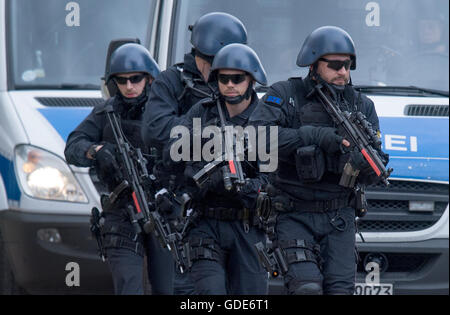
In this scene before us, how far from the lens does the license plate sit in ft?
27.2

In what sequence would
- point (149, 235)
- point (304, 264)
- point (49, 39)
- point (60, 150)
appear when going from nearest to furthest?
point (304, 264)
point (149, 235)
point (60, 150)
point (49, 39)

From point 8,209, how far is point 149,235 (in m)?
1.37

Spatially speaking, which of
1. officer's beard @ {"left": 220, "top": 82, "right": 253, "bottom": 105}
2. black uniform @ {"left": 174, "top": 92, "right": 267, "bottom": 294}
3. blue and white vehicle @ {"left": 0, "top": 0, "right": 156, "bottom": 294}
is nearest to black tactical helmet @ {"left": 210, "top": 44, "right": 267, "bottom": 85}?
officer's beard @ {"left": 220, "top": 82, "right": 253, "bottom": 105}

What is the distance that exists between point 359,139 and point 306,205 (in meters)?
0.47

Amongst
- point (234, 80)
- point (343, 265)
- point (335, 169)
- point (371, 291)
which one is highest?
point (234, 80)

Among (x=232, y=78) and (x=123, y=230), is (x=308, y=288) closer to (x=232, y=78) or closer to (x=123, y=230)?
(x=232, y=78)

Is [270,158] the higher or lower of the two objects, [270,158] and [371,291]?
the higher

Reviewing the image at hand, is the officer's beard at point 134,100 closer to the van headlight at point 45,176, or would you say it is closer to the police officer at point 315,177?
the van headlight at point 45,176

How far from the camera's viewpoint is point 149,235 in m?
8.08

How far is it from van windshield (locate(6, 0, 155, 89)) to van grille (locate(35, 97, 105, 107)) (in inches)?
6.3

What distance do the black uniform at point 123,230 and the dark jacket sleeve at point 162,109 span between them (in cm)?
45

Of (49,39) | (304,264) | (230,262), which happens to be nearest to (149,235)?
(230,262)

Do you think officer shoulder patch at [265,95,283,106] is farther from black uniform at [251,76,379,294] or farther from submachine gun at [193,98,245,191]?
submachine gun at [193,98,245,191]
